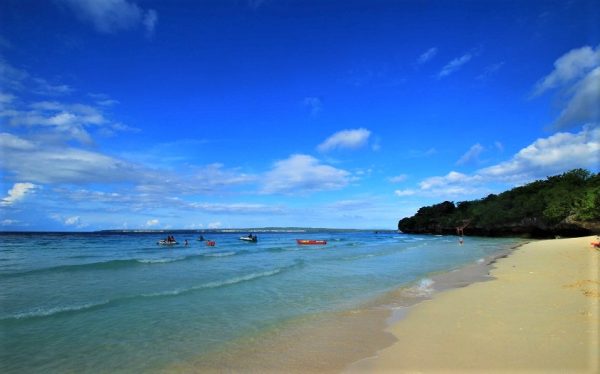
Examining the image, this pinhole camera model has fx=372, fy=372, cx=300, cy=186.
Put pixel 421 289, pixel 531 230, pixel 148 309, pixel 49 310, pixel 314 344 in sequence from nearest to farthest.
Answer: pixel 314 344 → pixel 49 310 → pixel 148 309 → pixel 421 289 → pixel 531 230

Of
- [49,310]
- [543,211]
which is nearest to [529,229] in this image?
[543,211]

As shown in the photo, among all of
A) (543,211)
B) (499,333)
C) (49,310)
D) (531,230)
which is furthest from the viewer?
(531,230)

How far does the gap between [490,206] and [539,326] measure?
3512 inches

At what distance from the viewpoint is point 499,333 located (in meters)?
7.62

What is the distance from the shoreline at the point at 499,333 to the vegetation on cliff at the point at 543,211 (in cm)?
4395

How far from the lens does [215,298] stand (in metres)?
13.6

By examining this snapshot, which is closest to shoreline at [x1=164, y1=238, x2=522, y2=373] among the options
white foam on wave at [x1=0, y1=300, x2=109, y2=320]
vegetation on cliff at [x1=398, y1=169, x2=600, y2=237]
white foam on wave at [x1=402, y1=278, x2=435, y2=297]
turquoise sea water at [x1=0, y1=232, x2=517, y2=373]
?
turquoise sea water at [x1=0, y1=232, x2=517, y2=373]

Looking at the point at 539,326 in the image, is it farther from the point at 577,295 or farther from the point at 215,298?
the point at 215,298

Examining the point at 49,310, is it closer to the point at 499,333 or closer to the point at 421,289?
the point at 499,333

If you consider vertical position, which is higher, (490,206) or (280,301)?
(490,206)

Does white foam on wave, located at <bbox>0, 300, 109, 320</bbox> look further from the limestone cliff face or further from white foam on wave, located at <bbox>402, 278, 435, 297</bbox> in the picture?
the limestone cliff face

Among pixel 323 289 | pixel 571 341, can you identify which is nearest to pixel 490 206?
pixel 323 289

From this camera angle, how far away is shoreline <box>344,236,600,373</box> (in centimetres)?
605

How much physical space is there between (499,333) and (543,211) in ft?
217
